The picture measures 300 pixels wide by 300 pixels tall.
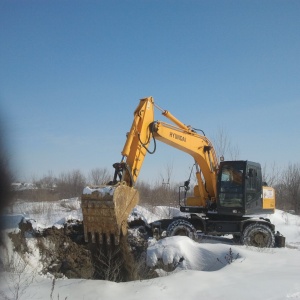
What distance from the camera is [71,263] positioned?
9430 mm

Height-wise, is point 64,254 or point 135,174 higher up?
point 135,174

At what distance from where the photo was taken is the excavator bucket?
894 centimetres

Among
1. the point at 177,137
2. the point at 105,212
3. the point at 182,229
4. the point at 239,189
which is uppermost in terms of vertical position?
the point at 177,137

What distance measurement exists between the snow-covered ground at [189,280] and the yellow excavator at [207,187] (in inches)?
78.6

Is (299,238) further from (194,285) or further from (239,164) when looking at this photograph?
(194,285)

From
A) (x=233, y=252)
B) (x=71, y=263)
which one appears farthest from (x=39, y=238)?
(x=233, y=252)

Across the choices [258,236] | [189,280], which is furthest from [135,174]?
[258,236]

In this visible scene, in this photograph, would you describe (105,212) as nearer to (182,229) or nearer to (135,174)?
(135,174)

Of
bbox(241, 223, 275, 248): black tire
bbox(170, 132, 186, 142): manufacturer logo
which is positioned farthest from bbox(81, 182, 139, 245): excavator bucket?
bbox(241, 223, 275, 248): black tire

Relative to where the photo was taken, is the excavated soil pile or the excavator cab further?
the excavator cab

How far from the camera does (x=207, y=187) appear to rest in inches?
546

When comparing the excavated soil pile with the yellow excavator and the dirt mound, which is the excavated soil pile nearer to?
the dirt mound

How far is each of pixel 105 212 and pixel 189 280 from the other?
8.67 feet

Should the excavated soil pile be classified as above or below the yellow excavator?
below
